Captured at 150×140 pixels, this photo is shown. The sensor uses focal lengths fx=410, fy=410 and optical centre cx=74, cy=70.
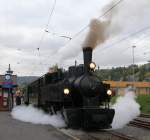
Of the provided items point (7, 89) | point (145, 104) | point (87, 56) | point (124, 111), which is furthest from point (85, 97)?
point (145, 104)

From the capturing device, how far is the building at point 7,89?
34.2m

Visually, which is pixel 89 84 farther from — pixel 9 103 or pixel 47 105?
pixel 9 103

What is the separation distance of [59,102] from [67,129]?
1.33 m

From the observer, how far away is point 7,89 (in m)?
35.3

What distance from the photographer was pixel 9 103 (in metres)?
35.3

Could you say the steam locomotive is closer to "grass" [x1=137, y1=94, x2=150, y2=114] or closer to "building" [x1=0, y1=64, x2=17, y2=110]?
"building" [x1=0, y1=64, x2=17, y2=110]

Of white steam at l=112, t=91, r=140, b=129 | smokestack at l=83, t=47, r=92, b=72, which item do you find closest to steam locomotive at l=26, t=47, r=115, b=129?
smokestack at l=83, t=47, r=92, b=72

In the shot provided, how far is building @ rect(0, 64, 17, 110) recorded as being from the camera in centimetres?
3419

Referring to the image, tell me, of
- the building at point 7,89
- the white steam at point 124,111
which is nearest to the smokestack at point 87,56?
the white steam at point 124,111

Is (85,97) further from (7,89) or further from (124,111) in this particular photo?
(7,89)

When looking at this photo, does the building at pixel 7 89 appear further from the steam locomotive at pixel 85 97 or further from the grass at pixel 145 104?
the steam locomotive at pixel 85 97

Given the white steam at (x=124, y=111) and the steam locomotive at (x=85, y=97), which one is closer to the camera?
the steam locomotive at (x=85, y=97)

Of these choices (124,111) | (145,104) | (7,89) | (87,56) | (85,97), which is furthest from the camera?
(145,104)

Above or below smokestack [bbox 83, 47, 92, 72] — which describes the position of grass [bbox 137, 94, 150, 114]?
below
